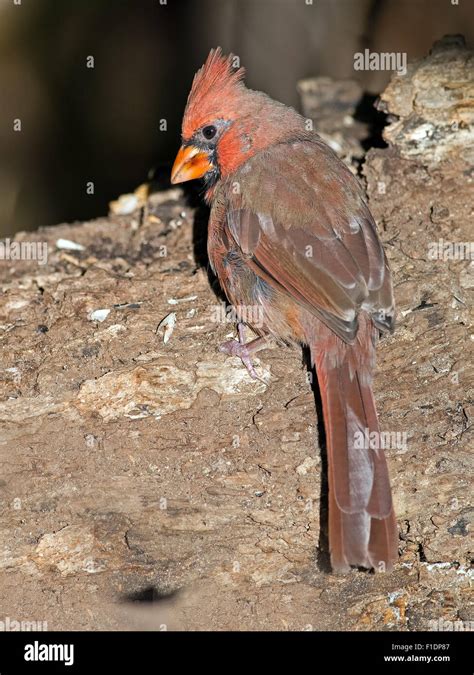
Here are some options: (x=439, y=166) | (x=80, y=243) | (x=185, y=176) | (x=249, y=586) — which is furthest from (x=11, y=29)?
(x=249, y=586)

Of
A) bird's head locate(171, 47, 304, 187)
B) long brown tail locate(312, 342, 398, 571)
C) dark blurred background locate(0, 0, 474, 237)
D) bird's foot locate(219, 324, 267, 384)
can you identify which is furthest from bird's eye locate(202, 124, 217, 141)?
dark blurred background locate(0, 0, 474, 237)

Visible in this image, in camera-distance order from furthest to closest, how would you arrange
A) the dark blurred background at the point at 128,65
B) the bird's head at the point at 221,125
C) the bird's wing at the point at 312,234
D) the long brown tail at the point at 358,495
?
the dark blurred background at the point at 128,65
the bird's head at the point at 221,125
the bird's wing at the point at 312,234
the long brown tail at the point at 358,495

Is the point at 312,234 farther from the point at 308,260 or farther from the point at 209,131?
the point at 209,131

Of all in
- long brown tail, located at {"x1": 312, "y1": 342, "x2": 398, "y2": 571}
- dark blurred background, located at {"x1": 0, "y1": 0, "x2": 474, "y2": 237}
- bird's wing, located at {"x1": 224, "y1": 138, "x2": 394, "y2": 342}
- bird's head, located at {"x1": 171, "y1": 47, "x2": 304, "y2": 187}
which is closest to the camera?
long brown tail, located at {"x1": 312, "y1": 342, "x2": 398, "y2": 571}

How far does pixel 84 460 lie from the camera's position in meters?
3.73

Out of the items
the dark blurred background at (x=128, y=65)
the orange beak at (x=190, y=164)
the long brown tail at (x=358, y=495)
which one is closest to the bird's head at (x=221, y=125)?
A: the orange beak at (x=190, y=164)

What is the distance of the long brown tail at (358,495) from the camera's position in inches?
136

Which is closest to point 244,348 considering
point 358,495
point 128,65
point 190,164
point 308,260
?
point 308,260

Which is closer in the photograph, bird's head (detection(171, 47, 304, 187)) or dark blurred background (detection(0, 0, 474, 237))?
bird's head (detection(171, 47, 304, 187))

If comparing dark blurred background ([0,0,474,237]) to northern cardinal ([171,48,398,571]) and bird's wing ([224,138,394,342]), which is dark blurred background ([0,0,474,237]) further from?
bird's wing ([224,138,394,342])

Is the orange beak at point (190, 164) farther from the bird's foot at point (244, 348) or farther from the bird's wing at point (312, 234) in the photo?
the bird's foot at point (244, 348)

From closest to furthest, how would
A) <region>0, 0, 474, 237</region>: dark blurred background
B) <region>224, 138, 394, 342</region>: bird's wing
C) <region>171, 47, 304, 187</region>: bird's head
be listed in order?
<region>224, 138, 394, 342</region>: bird's wing → <region>171, 47, 304, 187</region>: bird's head → <region>0, 0, 474, 237</region>: dark blurred background

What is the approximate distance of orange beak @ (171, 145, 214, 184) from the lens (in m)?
4.68

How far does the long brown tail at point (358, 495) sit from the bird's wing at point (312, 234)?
16.2 inches
